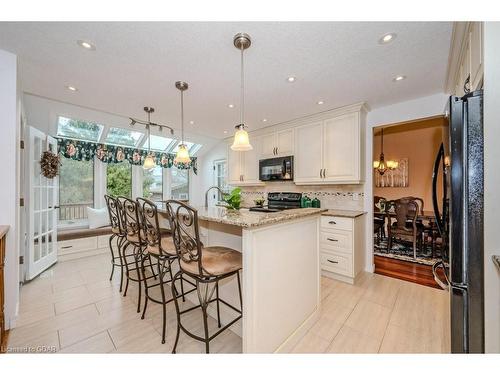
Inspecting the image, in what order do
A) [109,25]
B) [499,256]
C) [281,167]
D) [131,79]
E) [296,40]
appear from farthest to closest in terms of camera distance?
[281,167] → [131,79] → [296,40] → [109,25] → [499,256]

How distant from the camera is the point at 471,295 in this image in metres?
1.11

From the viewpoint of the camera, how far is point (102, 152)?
161 inches

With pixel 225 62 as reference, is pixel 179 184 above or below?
below

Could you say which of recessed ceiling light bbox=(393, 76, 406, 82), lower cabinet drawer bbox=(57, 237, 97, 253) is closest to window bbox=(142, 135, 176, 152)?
lower cabinet drawer bbox=(57, 237, 97, 253)

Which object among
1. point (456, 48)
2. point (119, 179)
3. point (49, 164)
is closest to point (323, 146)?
point (456, 48)

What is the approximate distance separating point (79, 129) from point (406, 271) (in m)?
6.06

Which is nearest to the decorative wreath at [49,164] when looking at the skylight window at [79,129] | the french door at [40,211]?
the french door at [40,211]

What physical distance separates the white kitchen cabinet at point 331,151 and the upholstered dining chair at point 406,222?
4.25ft

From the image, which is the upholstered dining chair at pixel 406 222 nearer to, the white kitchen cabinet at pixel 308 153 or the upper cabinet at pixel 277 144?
the white kitchen cabinet at pixel 308 153

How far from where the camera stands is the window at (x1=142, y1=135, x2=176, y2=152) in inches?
188

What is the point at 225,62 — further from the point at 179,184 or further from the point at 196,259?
the point at 179,184
